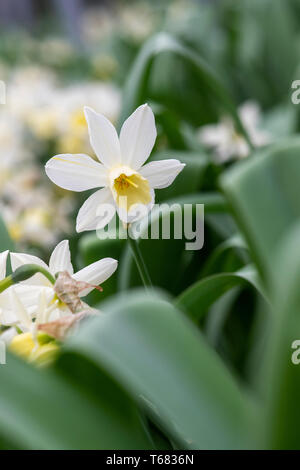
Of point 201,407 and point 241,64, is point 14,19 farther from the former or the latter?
Answer: point 201,407

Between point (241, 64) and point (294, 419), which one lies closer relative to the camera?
point (294, 419)

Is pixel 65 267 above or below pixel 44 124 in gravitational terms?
below

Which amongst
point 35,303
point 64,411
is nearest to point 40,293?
point 35,303

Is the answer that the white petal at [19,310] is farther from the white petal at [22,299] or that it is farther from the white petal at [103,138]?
the white petal at [103,138]

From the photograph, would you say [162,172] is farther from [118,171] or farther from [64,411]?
[64,411]

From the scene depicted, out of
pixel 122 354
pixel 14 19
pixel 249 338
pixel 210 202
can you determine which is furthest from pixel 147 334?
pixel 14 19

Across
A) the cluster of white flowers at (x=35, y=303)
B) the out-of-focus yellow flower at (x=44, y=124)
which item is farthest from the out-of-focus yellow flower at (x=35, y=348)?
the out-of-focus yellow flower at (x=44, y=124)
